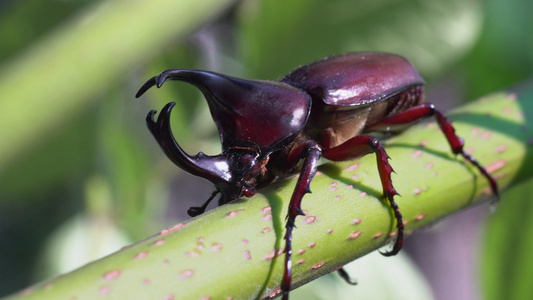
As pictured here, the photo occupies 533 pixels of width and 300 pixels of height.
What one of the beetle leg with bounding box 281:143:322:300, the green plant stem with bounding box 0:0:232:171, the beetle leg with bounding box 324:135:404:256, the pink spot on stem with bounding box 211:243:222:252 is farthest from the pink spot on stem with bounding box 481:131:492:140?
the green plant stem with bounding box 0:0:232:171

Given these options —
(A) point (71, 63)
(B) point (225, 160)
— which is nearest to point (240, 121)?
(B) point (225, 160)

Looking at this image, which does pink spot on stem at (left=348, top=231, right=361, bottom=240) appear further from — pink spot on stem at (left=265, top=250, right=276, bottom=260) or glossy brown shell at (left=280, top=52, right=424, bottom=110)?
glossy brown shell at (left=280, top=52, right=424, bottom=110)

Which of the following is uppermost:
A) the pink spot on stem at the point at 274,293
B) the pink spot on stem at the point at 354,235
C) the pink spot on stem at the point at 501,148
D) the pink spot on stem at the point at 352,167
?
the pink spot on stem at the point at 352,167

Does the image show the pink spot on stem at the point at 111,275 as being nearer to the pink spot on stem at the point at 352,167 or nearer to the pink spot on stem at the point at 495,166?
the pink spot on stem at the point at 352,167

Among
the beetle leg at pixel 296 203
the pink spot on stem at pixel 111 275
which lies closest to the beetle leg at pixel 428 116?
the beetle leg at pixel 296 203

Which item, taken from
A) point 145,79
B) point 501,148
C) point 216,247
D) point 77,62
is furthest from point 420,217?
point 145,79

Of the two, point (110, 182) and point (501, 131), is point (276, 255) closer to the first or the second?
point (501, 131)
